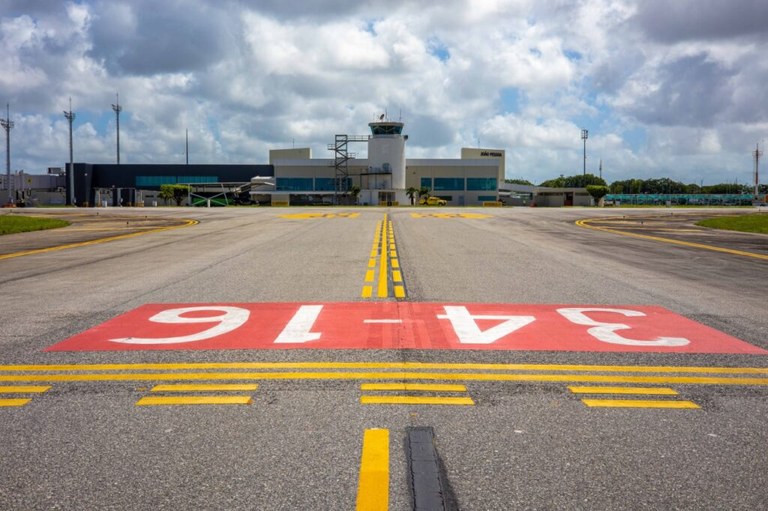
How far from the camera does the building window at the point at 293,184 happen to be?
4929 inches

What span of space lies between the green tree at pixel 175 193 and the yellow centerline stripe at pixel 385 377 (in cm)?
11358

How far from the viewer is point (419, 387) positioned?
5449mm

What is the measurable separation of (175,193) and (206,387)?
Result: 115981 millimetres

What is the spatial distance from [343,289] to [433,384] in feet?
18.5

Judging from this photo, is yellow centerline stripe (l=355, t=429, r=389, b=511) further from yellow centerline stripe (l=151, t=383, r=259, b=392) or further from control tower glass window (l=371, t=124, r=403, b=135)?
control tower glass window (l=371, t=124, r=403, b=135)

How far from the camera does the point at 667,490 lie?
363 centimetres

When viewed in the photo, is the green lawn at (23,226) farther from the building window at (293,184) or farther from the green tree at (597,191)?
the green tree at (597,191)

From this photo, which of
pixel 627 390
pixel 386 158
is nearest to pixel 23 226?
pixel 627 390

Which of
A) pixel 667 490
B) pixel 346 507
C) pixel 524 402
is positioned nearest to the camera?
pixel 346 507

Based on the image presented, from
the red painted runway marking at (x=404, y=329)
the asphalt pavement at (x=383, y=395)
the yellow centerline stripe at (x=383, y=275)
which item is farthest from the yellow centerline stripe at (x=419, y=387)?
the yellow centerline stripe at (x=383, y=275)

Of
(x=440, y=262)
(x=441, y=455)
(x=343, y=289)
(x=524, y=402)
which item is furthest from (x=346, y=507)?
(x=440, y=262)

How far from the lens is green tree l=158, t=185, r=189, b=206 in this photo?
114 meters

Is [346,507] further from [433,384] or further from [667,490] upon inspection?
[433,384]

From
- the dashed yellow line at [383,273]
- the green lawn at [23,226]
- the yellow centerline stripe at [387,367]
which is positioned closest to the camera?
the yellow centerline stripe at [387,367]
